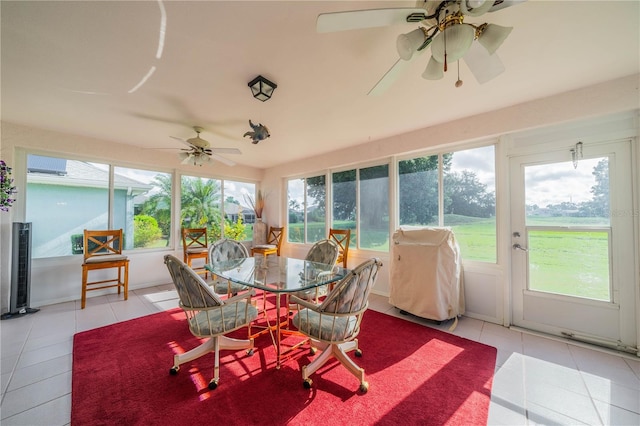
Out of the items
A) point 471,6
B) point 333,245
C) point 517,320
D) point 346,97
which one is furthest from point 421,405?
point 346,97

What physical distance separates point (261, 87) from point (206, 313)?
1968mm

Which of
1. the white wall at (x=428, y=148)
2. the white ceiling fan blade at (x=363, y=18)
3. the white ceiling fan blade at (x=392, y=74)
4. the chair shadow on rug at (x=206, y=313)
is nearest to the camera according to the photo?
the white ceiling fan blade at (x=363, y=18)

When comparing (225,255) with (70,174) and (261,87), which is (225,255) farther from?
(70,174)

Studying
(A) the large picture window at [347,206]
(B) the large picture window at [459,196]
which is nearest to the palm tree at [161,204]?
(A) the large picture window at [347,206]

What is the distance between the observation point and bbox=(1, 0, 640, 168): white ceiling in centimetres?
145

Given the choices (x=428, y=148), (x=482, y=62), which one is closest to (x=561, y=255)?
(x=428, y=148)

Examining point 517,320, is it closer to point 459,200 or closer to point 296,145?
point 459,200

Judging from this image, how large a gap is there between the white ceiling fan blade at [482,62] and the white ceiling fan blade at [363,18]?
56cm

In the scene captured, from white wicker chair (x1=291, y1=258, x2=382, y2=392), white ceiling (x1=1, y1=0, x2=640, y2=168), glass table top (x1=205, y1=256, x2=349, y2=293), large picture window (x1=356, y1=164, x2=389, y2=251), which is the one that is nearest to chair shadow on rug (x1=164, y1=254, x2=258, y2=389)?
glass table top (x1=205, y1=256, x2=349, y2=293)

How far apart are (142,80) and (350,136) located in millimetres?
2604

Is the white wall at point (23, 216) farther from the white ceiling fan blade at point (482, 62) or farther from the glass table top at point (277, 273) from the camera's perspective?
the white ceiling fan blade at point (482, 62)

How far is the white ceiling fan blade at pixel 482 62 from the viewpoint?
57.7 inches

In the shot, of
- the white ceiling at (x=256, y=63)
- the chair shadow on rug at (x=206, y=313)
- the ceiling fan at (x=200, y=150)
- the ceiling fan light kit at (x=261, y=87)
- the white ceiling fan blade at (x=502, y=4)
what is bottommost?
the chair shadow on rug at (x=206, y=313)

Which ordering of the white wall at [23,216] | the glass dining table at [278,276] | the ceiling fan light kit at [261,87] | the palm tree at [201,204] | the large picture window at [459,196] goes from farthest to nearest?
the palm tree at [201,204]
the white wall at [23,216]
the large picture window at [459,196]
the ceiling fan light kit at [261,87]
the glass dining table at [278,276]
